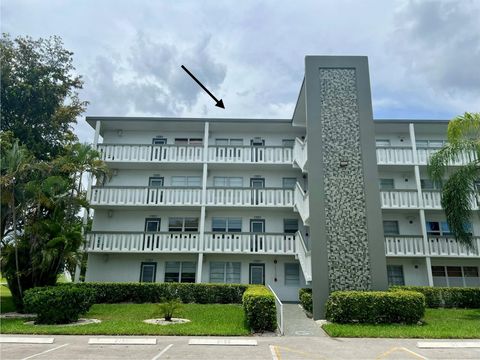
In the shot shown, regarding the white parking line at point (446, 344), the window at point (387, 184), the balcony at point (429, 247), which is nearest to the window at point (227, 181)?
the window at point (387, 184)

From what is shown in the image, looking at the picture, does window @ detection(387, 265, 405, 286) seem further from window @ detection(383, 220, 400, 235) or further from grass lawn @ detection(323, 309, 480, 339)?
→ grass lawn @ detection(323, 309, 480, 339)

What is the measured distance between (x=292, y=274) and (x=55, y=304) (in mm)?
12146

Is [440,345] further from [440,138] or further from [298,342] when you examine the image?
[440,138]

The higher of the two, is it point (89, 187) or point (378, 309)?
point (89, 187)

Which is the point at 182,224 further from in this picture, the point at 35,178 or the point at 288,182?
the point at 35,178

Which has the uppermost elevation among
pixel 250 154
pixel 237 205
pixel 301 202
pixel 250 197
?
pixel 250 154

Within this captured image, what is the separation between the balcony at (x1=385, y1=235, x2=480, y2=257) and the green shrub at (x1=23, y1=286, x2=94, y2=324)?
14237mm

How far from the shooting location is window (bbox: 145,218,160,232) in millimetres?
21094

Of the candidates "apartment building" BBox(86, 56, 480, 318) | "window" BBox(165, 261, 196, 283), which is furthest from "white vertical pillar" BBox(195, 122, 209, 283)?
"window" BBox(165, 261, 196, 283)

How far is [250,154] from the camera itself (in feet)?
68.9

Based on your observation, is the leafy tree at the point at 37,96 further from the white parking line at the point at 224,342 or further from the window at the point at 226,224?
the white parking line at the point at 224,342

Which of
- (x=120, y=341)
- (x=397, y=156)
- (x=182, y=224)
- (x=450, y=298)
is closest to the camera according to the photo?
(x=120, y=341)

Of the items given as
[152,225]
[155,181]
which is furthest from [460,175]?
[155,181]

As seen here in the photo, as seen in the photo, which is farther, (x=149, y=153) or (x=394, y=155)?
(x=149, y=153)
